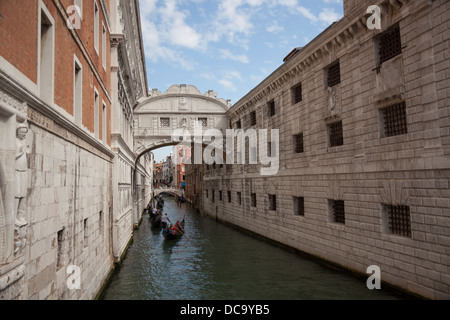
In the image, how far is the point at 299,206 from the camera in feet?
43.1

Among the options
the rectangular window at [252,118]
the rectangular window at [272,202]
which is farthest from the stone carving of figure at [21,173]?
the rectangular window at [252,118]

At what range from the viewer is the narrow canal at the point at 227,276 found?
8.64 metres

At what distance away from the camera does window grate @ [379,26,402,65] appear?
8.20 meters

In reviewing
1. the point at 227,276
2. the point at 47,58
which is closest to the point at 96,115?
the point at 47,58

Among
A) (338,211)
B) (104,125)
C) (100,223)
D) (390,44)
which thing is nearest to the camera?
(390,44)

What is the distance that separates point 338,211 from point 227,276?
4154 millimetres

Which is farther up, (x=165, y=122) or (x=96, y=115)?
(x=165, y=122)

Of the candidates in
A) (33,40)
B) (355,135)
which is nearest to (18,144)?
(33,40)

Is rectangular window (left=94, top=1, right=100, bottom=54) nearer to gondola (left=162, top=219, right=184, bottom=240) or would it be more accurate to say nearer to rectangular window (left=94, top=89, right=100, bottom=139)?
rectangular window (left=94, top=89, right=100, bottom=139)

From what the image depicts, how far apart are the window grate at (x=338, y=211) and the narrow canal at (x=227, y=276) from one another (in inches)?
63.1

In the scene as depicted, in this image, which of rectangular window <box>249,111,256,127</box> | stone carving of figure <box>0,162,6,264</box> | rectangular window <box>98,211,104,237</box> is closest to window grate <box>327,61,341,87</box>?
Answer: rectangular window <box>249,111,256,127</box>

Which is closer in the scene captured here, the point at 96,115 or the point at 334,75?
the point at 96,115

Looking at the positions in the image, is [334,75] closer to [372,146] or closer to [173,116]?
[372,146]
